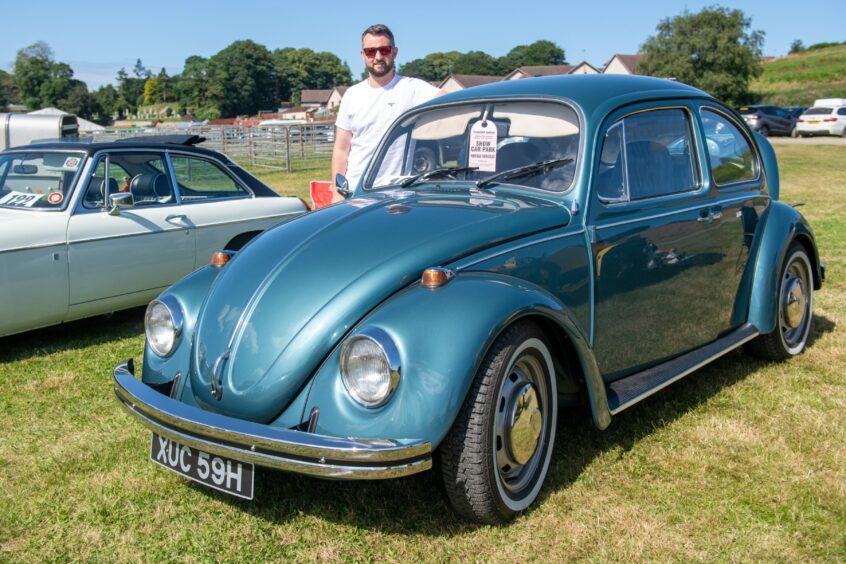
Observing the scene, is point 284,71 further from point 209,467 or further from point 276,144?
point 209,467

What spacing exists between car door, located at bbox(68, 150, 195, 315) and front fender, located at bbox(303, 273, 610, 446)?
3524mm

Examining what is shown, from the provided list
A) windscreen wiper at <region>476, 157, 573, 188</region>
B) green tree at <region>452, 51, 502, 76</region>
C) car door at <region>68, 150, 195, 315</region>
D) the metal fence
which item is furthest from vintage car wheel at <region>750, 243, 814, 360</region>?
green tree at <region>452, 51, 502, 76</region>

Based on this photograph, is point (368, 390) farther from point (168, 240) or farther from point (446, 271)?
point (168, 240)

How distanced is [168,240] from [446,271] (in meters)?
3.86

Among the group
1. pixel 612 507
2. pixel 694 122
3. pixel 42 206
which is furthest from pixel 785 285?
pixel 42 206

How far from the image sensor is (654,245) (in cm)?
370

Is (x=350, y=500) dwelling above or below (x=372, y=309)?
below

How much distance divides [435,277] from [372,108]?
306 centimetres

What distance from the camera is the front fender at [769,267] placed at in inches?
176

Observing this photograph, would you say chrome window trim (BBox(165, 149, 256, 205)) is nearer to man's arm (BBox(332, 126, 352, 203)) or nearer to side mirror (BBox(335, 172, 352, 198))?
man's arm (BBox(332, 126, 352, 203))

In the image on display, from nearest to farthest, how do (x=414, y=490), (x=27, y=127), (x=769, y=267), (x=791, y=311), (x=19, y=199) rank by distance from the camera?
(x=414, y=490), (x=769, y=267), (x=791, y=311), (x=19, y=199), (x=27, y=127)

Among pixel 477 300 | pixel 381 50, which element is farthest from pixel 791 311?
pixel 381 50

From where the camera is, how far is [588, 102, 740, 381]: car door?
3.50 metres

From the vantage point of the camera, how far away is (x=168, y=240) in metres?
6.04
